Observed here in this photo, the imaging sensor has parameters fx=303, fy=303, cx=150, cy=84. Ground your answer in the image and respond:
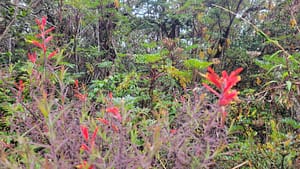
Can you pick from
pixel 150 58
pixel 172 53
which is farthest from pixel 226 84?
pixel 172 53

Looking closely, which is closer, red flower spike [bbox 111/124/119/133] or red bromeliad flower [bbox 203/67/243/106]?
red bromeliad flower [bbox 203/67/243/106]

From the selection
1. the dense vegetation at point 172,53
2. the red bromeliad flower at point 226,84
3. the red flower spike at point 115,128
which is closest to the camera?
the red bromeliad flower at point 226,84

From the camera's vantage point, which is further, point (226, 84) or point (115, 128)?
point (115, 128)

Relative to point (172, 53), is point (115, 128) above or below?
above

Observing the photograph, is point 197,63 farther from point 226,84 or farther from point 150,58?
point 226,84

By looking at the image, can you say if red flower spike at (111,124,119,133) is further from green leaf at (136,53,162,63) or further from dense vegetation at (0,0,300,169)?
green leaf at (136,53,162,63)

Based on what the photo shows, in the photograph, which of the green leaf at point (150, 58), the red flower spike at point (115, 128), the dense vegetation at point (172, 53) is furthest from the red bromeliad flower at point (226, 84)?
the green leaf at point (150, 58)

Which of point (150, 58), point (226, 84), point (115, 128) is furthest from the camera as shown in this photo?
point (150, 58)

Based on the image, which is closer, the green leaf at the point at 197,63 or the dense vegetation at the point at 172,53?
the dense vegetation at the point at 172,53

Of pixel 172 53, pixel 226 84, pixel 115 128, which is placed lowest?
pixel 172 53

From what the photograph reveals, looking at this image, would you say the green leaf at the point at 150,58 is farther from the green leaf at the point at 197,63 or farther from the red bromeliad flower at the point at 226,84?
the red bromeliad flower at the point at 226,84

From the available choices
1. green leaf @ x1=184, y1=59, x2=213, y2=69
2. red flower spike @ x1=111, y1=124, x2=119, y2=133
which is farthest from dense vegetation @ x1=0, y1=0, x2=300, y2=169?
red flower spike @ x1=111, y1=124, x2=119, y2=133

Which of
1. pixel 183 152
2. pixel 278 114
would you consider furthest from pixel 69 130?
pixel 278 114

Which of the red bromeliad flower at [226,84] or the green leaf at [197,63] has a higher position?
the red bromeliad flower at [226,84]
